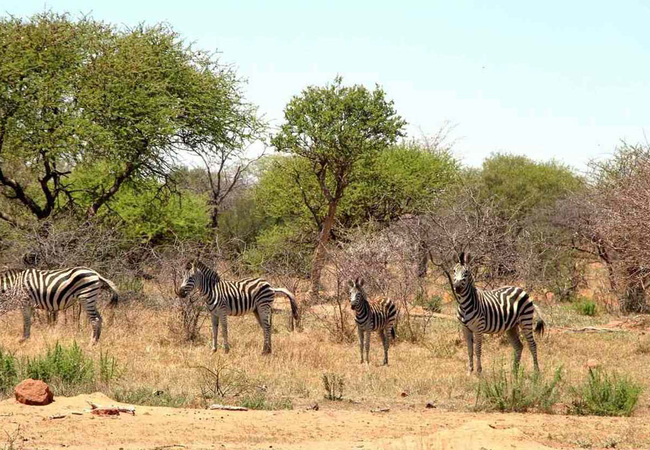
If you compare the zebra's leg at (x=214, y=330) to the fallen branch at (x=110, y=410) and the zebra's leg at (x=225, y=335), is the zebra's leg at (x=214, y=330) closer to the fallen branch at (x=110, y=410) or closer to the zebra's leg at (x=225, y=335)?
the zebra's leg at (x=225, y=335)

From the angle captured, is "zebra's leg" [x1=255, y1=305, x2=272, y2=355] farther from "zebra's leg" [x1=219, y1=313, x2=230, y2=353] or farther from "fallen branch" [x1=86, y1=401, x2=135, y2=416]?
"fallen branch" [x1=86, y1=401, x2=135, y2=416]

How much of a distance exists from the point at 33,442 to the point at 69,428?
1.83 ft

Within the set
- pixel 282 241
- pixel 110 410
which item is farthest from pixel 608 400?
pixel 282 241

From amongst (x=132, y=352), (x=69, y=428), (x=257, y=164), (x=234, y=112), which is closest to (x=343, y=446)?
(x=69, y=428)

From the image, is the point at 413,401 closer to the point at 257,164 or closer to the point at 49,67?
the point at 49,67

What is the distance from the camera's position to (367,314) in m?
15.4

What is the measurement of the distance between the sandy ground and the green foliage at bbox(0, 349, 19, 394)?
119 cm

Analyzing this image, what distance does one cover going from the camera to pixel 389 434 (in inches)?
384

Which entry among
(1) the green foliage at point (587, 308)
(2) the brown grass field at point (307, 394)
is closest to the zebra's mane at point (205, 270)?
(2) the brown grass field at point (307, 394)

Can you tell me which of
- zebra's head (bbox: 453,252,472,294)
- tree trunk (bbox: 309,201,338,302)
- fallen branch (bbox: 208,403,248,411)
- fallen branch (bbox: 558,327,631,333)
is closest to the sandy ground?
fallen branch (bbox: 208,403,248,411)

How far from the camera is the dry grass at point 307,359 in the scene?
12.1 m

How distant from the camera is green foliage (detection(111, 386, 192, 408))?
11.1 meters

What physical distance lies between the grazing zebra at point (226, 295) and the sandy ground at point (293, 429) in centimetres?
547

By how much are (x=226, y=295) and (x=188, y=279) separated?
2.62 ft
